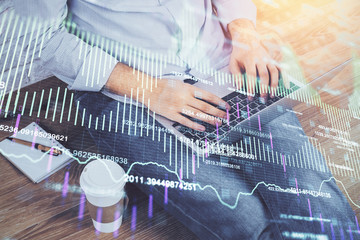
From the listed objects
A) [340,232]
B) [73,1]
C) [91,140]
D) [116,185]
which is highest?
[73,1]

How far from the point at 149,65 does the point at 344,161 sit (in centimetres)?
73

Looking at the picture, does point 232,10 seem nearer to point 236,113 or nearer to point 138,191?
point 236,113

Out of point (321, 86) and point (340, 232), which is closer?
point (340, 232)

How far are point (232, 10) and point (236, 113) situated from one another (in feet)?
1.29

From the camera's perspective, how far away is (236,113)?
2.85ft

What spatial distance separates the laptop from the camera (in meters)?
0.79

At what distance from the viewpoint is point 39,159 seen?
0.66 meters

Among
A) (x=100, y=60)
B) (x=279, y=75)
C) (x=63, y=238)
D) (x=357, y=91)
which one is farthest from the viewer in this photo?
(x=357, y=91)

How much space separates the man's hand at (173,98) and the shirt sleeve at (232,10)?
309 mm

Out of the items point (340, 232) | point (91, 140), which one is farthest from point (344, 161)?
point (91, 140)

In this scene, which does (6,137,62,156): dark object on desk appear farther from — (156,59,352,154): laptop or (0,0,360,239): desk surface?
(156,59,352,154): laptop

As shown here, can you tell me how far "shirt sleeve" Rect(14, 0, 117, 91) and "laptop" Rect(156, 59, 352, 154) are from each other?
0.20m

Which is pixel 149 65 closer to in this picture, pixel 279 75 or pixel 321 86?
pixel 279 75

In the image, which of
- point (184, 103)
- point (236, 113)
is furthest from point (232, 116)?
point (184, 103)
